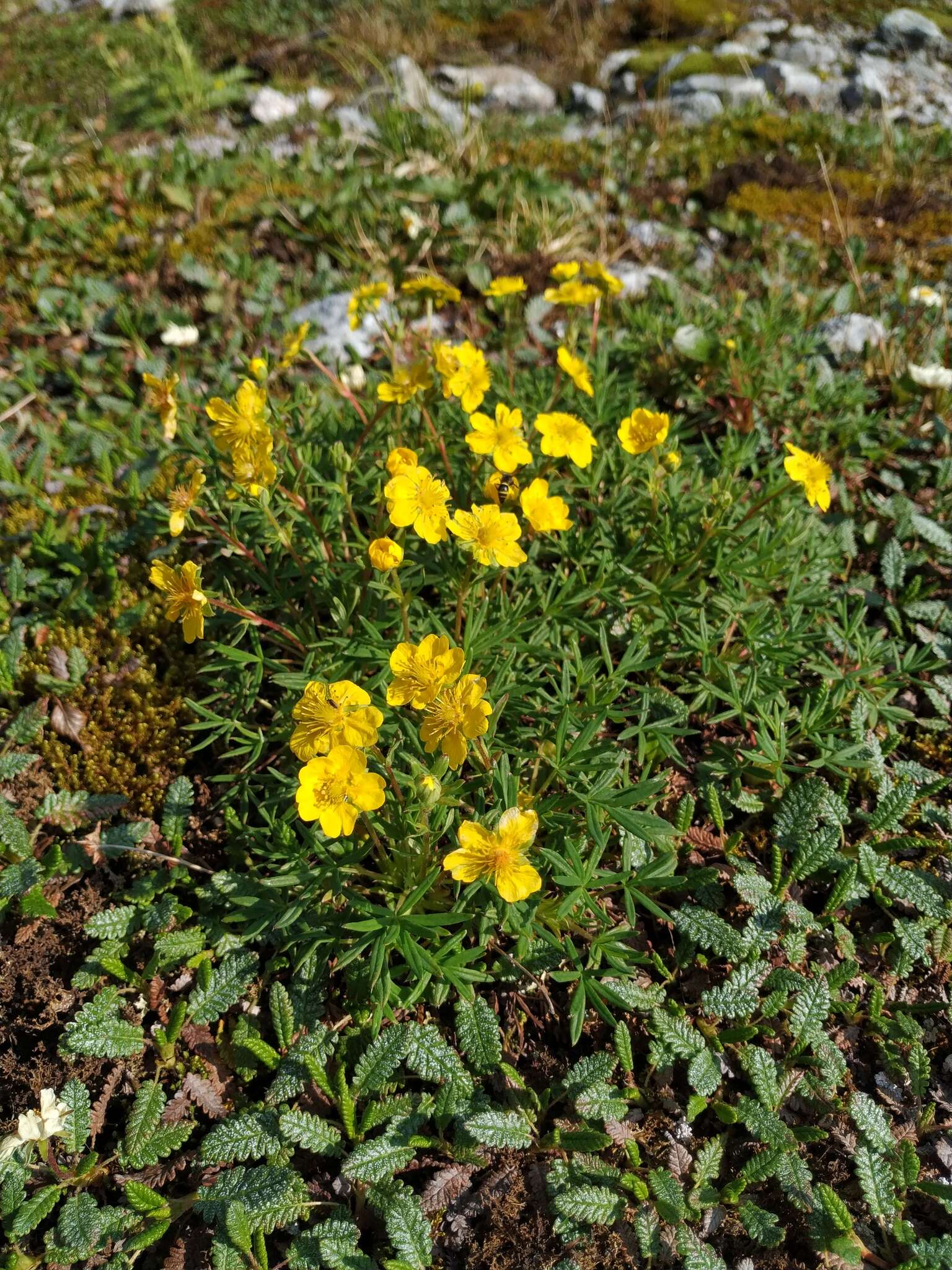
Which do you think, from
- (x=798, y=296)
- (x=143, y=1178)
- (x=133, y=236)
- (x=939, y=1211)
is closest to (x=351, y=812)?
(x=143, y=1178)

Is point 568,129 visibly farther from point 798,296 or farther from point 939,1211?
point 939,1211

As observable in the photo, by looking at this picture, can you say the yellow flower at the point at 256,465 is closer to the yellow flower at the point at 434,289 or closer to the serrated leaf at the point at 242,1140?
the yellow flower at the point at 434,289

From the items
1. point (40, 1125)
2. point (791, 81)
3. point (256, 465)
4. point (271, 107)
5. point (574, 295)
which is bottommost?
point (40, 1125)

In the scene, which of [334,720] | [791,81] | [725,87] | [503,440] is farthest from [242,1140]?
[791,81]

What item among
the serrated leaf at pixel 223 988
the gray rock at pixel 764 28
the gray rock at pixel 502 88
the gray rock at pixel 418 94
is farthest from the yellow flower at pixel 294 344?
the gray rock at pixel 764 28

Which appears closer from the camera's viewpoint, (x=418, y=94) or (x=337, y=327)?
(x=337, y=327)

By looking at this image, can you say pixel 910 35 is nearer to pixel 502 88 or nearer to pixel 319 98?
pixel 502 88
